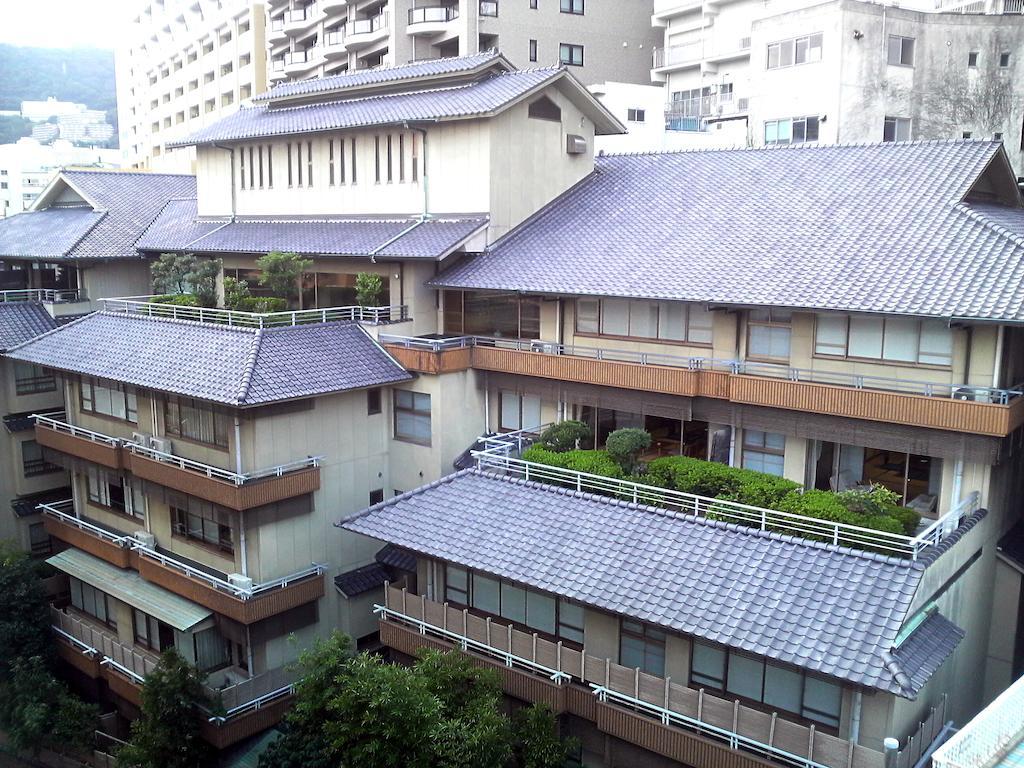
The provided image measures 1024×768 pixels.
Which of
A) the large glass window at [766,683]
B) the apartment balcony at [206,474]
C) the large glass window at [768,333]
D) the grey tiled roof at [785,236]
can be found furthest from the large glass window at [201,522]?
the large glass window at [768,333]

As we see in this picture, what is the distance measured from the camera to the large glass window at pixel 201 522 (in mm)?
25625

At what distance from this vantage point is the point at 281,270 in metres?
30.2

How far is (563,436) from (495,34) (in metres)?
40.5

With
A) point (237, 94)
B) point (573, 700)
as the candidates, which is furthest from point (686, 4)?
point (573, 700)

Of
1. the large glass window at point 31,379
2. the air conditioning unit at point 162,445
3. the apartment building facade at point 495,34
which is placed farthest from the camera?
the apartment building facade at point 495,34

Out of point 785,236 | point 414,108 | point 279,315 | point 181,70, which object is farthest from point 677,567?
point 181,70

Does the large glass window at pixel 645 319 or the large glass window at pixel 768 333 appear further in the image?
the large glass window at pixel 645 319

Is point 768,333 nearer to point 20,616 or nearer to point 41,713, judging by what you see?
point 41,713

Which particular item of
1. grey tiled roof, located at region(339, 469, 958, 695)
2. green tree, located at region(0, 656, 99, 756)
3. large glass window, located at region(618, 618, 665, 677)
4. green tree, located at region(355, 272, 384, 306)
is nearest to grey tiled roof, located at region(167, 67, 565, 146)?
green tree, located at region(355, 272, 384, 306)

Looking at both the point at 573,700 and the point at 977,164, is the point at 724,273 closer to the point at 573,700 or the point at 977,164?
the point at 977,164

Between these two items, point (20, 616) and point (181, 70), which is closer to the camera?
point (20, 616)

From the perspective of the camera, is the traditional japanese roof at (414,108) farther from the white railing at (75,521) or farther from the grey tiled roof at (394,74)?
the white railing at (75,521)

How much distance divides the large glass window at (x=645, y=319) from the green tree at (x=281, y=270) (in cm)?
1031

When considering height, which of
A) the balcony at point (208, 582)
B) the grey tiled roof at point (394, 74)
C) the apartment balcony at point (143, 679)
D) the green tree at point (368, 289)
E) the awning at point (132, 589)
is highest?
the grey tiled roof at point (394, 74)
